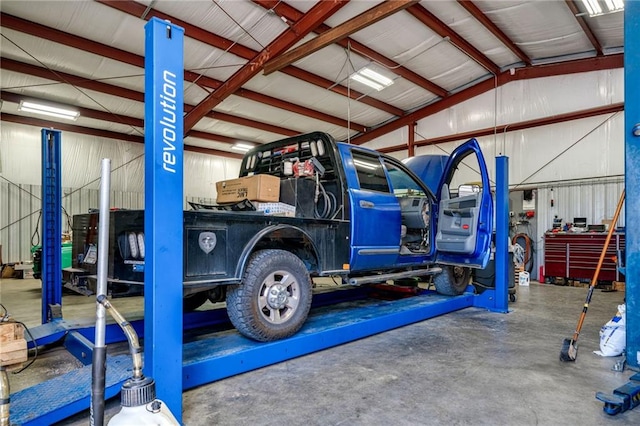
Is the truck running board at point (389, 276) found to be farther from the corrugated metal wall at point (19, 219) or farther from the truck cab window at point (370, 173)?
the corrugated metal wall at point (19, 219)

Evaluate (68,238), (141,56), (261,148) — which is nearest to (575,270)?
(261,148)

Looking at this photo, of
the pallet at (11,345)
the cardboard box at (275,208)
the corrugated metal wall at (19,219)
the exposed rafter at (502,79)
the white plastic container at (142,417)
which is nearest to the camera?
the white plastic container at (142,417)

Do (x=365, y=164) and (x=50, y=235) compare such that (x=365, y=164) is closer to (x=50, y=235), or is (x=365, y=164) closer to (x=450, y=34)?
(x=50, y=235)

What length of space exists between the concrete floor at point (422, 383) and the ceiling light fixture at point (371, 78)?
6634 mm

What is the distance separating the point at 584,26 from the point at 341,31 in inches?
197

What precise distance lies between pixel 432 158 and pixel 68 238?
7607mm

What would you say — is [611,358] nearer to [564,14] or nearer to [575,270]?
[575,270]

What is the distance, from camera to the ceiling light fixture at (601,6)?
638cm

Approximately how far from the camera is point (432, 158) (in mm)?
5453

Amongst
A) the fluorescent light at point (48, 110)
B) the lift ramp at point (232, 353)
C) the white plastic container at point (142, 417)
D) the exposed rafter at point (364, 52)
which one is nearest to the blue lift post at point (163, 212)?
the lift ramp at point (232, 353)

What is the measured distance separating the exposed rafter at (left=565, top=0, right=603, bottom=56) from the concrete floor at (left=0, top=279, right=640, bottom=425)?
5939 mm

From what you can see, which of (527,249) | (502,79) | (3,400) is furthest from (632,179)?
(502,79)

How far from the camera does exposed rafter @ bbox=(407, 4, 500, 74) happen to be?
7.15 m

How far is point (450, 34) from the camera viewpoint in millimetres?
7930
